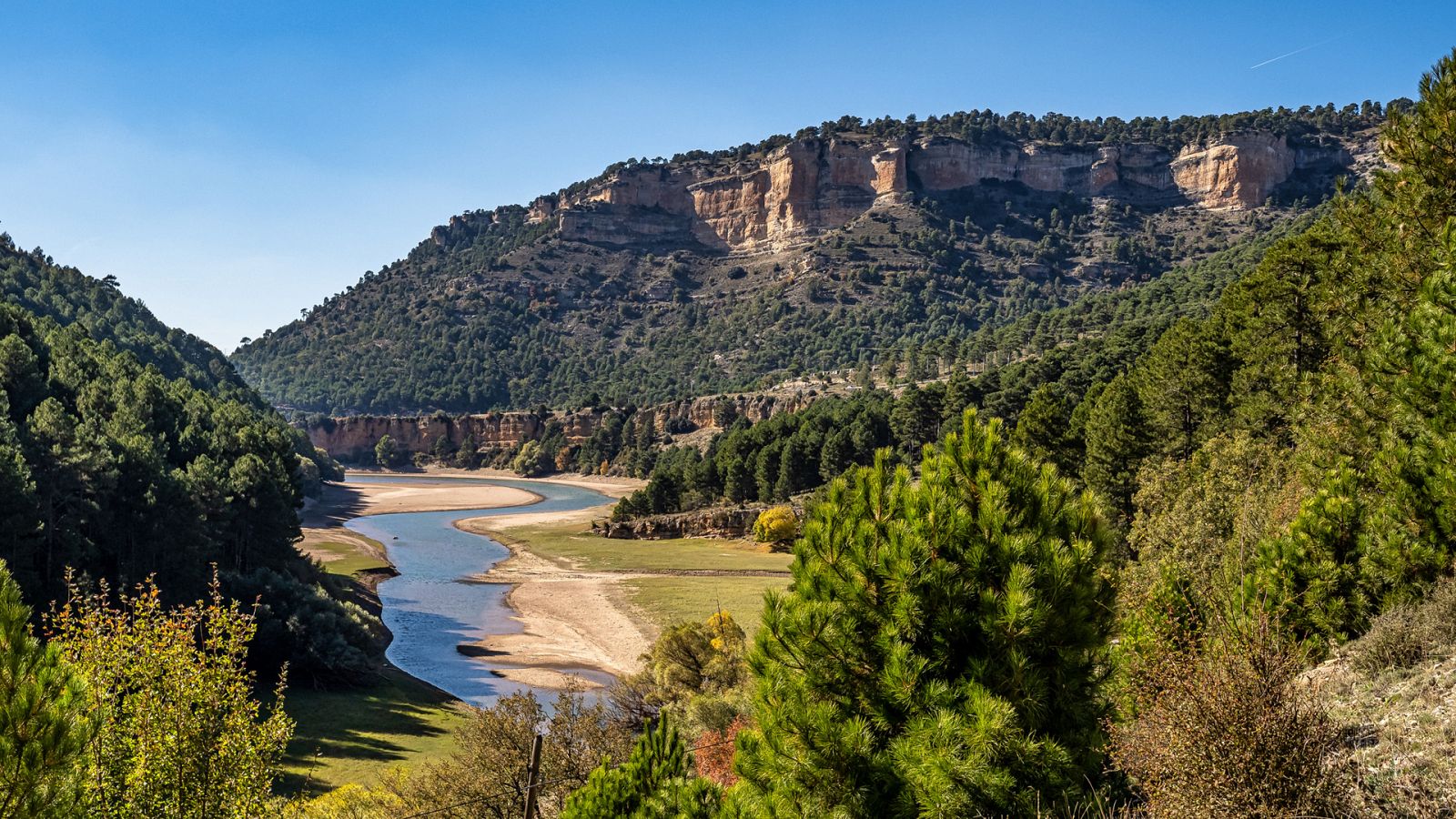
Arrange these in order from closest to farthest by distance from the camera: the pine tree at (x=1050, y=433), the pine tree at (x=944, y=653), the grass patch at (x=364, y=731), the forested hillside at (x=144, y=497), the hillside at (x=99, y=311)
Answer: the pine tree at (x=944, y=653)
the grass patch at (x=364, y=731)
the forested hillside at (x=144, y=497)
the pine tree at (x=1050, y=433)
the hillside at (x=99, y=311)

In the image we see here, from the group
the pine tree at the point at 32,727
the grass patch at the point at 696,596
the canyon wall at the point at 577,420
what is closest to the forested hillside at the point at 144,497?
the grass patch at the point at 696,596

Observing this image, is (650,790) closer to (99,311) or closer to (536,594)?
(536,594)

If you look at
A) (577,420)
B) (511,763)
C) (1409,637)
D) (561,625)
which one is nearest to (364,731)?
(511,763)

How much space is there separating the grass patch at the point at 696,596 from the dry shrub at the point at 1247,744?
3546 cm

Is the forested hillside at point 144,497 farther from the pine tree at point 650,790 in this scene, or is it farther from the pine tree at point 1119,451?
the pine tree at point 1119,451

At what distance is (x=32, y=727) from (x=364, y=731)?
25.1 meters

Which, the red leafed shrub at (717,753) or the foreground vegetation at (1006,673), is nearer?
the foreground vegetation at (1006,673)

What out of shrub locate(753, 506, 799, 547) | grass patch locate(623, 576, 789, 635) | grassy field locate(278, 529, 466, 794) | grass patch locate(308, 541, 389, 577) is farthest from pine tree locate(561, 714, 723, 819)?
shrub locate(753, 506, 799, 547)

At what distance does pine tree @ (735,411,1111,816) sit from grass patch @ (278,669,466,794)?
18242 mm

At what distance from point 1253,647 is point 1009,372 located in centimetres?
7874

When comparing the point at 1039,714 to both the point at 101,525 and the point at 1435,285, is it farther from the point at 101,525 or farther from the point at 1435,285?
the point at 101,525

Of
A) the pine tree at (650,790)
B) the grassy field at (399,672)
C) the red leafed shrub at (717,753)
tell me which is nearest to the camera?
the pine tree at (650,790)

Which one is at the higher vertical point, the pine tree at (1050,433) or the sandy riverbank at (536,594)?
the pine tree at (1050,433)

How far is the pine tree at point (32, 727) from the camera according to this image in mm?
7023
